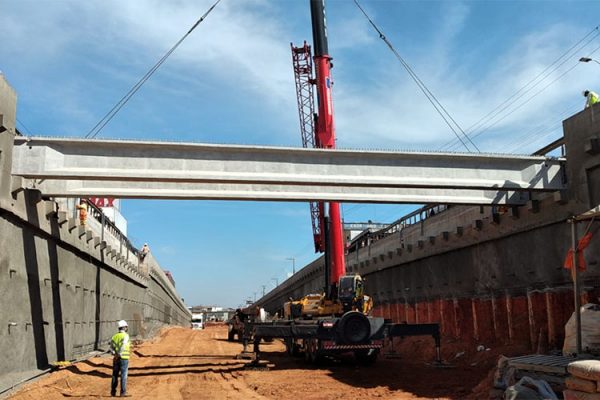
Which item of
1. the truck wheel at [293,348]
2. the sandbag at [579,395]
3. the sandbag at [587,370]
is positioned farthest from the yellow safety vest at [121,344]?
the truck wheel at [293,348]

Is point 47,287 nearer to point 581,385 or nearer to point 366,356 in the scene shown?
point 366,356

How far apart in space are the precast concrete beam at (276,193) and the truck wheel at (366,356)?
5.15 m

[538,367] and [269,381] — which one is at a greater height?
[538,367]

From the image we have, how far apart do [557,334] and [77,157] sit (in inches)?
552

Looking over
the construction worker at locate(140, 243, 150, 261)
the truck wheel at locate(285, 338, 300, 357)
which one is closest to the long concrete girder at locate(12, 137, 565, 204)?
the truck wheel at locate(285, 338, 300, 357)

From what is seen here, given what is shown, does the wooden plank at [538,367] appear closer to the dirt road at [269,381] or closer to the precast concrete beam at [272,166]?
the dirt road at [269,381]

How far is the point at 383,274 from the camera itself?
101 ft

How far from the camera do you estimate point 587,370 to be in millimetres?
6957

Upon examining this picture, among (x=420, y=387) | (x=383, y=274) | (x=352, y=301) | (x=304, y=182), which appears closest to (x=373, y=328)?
(x=352, y=301)

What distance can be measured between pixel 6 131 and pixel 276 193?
323 inches

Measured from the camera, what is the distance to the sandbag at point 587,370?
6.84m

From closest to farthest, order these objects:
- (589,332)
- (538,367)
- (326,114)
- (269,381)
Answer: (538,367) → (589,332) → (269,381) → (326,114)

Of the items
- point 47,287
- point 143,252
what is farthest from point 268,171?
point 143,252

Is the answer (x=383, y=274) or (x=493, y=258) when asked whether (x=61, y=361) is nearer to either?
(x=493, y=258)
